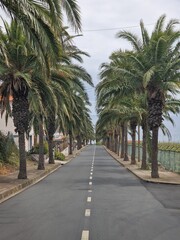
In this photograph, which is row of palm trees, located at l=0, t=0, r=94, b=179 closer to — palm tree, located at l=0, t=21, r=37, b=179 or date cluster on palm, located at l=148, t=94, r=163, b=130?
palm tree, located at l=0, t=21, r=37, b=179

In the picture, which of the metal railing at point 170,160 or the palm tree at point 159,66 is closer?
the palm tree at point 159,66

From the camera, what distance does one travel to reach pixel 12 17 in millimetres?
13547

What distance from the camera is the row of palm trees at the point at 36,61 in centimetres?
1387

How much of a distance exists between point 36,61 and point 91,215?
1245 cm

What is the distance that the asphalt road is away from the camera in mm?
9492

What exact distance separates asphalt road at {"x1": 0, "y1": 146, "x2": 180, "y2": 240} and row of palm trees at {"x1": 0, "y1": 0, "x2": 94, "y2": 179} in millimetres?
4599

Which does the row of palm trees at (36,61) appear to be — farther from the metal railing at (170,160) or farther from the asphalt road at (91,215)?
the metal railing at (170,160)

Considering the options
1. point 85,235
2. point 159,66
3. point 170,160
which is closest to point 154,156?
point 159,66

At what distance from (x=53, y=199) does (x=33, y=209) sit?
2687mm

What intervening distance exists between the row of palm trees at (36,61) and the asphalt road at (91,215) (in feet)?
15.1

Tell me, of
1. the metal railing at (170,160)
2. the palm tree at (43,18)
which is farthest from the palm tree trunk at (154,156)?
the palm tree at (43,18)

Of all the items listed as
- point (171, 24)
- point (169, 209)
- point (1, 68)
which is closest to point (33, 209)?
point (169, 209)

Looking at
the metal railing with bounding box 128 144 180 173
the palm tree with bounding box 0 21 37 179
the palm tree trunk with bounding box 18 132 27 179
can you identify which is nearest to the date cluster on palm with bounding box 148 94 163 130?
the metal railing with bounding box 128 144 180 173

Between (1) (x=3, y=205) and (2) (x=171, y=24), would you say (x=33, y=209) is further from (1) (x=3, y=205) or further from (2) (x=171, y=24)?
(2) (x=171, y=24)
